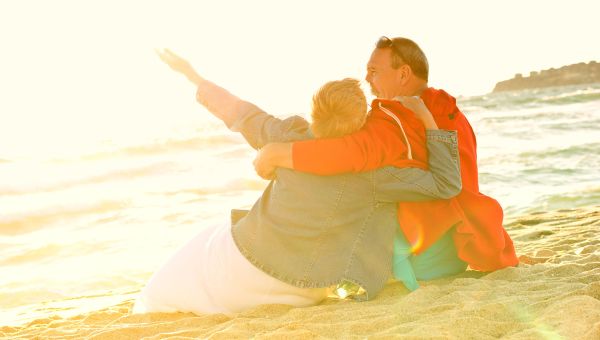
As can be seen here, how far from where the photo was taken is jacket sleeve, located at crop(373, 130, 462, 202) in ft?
11.5

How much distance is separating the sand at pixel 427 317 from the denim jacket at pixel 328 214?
8.9 inches

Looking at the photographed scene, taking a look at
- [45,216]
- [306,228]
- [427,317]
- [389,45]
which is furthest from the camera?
[45,216]

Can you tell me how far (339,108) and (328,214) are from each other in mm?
563

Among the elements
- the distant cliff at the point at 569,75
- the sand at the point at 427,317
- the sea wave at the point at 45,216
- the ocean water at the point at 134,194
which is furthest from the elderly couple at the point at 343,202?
the distant cliff at the point at 569,75

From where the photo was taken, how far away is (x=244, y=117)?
3.68 metres

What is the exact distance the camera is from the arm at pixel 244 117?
3.57 meters

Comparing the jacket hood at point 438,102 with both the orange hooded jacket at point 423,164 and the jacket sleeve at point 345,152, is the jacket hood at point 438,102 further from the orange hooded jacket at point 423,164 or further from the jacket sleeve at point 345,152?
the jacket sleeve at point 345,152

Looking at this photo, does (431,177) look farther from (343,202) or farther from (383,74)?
(383,74)

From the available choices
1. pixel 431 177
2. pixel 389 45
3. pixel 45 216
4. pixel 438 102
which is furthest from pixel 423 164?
pixel 45 216

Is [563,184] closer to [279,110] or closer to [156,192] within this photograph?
[156,192]

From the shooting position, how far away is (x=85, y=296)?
5.98m

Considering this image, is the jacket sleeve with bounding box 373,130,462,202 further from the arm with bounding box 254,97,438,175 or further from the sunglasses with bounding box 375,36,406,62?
the sunglasses with bounding box 375,36,406,62

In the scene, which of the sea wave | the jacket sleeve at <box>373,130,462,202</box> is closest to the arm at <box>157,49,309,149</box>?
the jacket sleeve at <box>373,130,462,202</box>

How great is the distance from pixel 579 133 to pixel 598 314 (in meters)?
18.0
